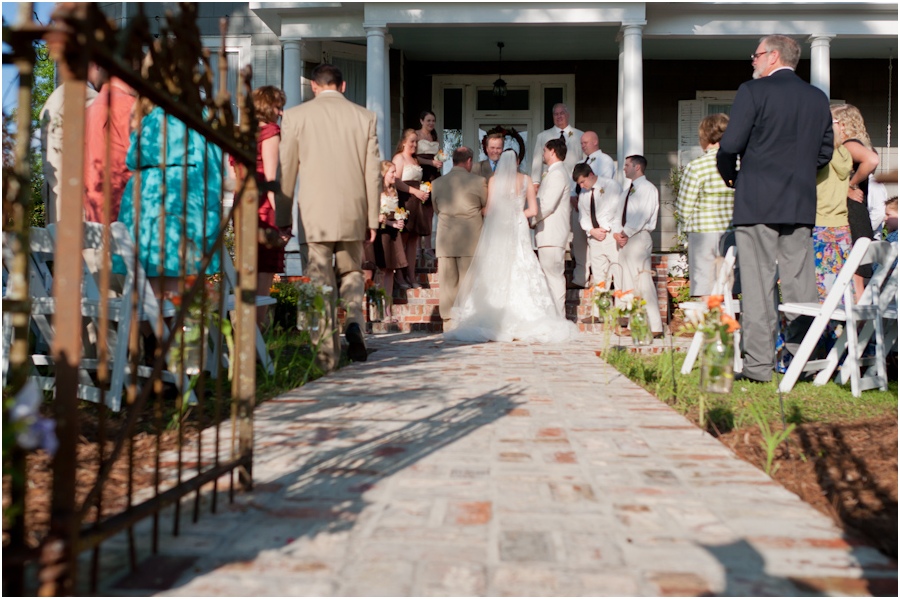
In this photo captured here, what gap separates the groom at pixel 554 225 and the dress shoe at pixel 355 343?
3.58m

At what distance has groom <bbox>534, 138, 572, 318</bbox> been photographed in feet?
31.7

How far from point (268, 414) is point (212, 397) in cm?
56

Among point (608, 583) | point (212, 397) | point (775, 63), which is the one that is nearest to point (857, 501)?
point (608, 583)

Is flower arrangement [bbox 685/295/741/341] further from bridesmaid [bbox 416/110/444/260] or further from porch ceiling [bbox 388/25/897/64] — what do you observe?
porch ceiling [bbox 388/25/897/64]

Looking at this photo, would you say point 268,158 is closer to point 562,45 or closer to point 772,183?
point 772,183

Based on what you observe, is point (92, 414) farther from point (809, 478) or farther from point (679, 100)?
point (679, 100)

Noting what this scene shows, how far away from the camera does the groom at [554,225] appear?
9.66 m

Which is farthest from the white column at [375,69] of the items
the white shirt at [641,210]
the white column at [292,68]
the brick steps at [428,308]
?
the white shirt at [641,210]

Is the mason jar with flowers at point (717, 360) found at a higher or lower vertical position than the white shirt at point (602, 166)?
lower

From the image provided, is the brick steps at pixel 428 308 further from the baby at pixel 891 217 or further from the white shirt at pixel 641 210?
the baby at pixel 891 217

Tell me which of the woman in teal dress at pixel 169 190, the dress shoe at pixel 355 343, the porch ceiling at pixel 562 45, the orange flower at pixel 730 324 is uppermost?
the porch ceiling at pixel 562 45

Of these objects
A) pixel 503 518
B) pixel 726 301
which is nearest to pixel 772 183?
pixel 726 301

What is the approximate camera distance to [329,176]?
240 inches

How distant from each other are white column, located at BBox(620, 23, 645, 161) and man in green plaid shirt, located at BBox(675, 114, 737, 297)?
6196 mm
